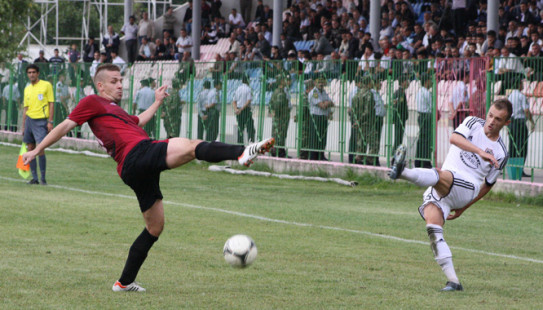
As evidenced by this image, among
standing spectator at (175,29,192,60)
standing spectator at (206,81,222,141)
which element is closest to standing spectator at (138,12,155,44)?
standing spectator at (175,29,192,60)

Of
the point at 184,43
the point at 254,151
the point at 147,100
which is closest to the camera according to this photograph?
the point at 254,151

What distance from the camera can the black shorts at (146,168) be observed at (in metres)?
7.43

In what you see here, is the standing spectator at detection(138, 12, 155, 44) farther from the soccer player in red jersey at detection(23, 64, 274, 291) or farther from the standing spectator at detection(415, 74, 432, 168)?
the soccer player in red jersey at detection(23, 64, 274, 291)

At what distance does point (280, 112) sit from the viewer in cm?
2123

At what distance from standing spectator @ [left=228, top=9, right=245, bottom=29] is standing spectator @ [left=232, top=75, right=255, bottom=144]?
12418mm

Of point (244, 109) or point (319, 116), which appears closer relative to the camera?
point (319, 116)

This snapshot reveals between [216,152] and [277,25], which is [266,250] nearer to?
[216,152]

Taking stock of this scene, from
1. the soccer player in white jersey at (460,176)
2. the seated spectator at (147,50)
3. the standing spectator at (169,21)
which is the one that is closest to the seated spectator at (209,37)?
the seated spectator at (147,50)

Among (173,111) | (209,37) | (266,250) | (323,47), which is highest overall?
(209,37)

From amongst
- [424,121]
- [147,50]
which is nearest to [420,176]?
[424,121]

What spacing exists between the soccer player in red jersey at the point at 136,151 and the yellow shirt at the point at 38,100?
9721 mm

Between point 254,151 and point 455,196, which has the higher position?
point 254,151

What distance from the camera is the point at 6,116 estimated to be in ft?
104

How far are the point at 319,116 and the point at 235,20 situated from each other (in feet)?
48.2
